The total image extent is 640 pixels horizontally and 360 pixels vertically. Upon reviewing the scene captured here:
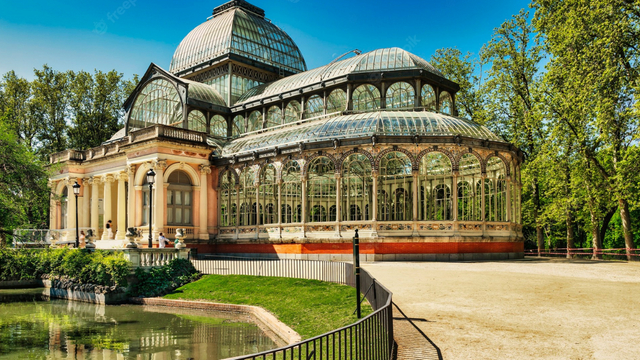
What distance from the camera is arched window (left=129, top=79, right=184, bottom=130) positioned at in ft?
126

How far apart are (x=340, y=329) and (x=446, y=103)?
1243 inches

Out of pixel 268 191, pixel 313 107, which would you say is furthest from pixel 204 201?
pixel 313 107

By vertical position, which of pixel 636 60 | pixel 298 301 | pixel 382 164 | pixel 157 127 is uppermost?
pixel 636 60

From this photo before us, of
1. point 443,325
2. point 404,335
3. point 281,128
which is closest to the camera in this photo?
point 404,335

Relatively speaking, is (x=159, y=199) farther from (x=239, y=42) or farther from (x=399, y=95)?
(x=239, y=42)

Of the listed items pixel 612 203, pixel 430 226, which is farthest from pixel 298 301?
pixel 612 203

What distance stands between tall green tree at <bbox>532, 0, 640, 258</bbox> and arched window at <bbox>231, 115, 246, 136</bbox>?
21.7 m

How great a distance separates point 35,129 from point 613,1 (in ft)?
164

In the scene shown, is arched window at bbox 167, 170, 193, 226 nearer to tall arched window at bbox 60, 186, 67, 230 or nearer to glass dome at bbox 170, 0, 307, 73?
glass dome at bbox 170, 0, 307, 73

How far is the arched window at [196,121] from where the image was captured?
38.9 m

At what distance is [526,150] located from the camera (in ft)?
126

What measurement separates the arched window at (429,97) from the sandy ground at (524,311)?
16096 mm

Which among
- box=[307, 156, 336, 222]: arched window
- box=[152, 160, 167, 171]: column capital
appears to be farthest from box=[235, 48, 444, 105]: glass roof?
box=[152, 160, 167, 171]: column capital

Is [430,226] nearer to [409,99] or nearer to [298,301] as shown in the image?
[409,99]
